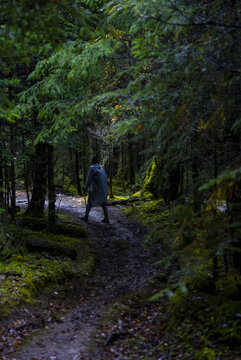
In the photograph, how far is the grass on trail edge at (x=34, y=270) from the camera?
6490 mm

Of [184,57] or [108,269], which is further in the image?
[108,269]

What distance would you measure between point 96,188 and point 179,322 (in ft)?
27.1

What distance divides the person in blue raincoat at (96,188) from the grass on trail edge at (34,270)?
9.89ft

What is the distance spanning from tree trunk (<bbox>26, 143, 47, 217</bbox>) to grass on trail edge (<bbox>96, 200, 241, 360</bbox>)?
4.89 m

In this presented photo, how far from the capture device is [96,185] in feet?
43.1

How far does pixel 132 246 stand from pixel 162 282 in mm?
2944

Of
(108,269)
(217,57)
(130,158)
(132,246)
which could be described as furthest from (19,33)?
(130,158)

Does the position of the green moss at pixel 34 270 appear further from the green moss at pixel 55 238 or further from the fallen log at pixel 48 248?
the fallen log at pixel 48 248

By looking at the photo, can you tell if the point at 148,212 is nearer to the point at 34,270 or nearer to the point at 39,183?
the point at 39,183

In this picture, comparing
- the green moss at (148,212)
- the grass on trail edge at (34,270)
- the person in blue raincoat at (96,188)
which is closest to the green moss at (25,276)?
the grass on trail edge at (34,270)

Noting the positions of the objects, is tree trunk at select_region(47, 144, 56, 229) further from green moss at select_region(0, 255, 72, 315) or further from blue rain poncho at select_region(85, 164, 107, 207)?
blue rain poncho at select_region(85, 164, 107, 207)

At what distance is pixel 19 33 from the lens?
3.89 meters

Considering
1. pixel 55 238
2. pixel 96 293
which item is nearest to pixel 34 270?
pixel 96 293

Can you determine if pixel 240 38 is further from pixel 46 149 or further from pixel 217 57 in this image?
pixel 46 149
